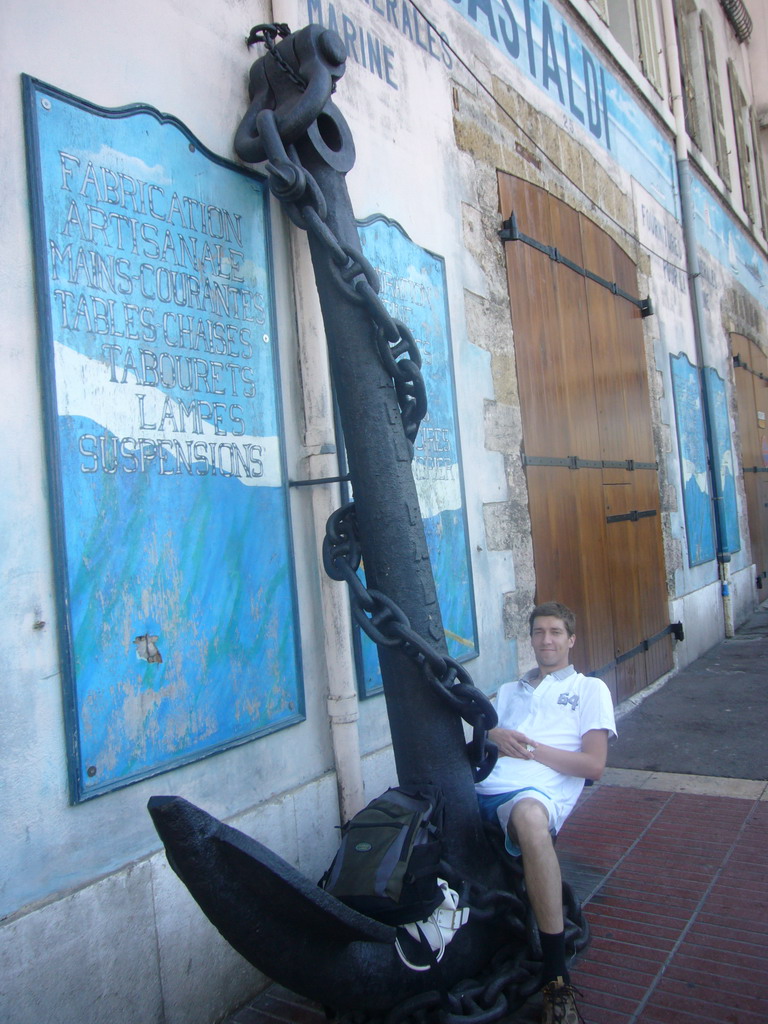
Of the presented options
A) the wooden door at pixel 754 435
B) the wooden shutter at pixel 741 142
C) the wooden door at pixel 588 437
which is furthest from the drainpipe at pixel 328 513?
the wooden shutter at pixel 741 142

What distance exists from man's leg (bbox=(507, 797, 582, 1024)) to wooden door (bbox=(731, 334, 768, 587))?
8529mm

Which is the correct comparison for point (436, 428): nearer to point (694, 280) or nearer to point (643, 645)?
point (643, 645)

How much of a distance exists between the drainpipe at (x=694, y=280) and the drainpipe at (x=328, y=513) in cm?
639

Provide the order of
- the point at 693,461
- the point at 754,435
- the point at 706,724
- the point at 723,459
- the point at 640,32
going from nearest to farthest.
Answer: the point at 706,724, the point at 640,32, the point at 693,461, the point at 723,459, the point at 754,435

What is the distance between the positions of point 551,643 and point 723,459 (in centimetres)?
696

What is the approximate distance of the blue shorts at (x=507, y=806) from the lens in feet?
8.43

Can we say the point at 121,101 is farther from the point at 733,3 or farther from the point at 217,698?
the point at 733,3

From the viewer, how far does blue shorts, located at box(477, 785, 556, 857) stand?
2568 millimetres

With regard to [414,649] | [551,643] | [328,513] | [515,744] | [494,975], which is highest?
[328,513]

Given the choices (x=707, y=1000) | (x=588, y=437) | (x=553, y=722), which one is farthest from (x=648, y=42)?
(x=707, y=1000)

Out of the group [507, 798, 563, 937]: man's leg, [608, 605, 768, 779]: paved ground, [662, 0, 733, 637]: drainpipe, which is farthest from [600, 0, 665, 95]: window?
[507, 798, 563, 937]: man's leg

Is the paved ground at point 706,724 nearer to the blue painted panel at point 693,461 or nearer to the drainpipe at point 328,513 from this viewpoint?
the blue painted panel at point 693,461

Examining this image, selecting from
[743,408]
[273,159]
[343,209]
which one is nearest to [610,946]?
[343,209]

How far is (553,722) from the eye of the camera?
285cm
